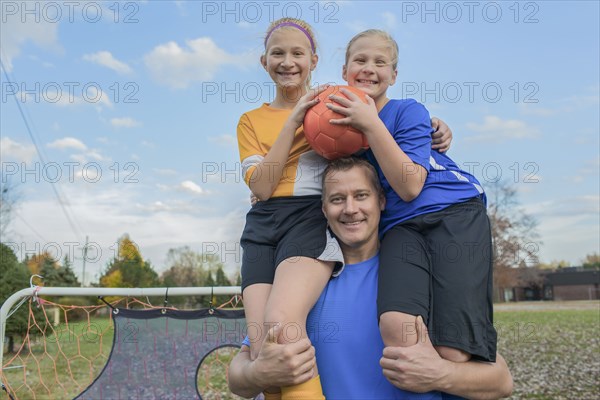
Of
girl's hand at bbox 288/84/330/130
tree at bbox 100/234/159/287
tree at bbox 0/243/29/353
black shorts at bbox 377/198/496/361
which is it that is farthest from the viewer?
tree at bbox 100/234/159/287

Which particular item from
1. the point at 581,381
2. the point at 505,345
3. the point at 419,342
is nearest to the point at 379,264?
the point at 419,342

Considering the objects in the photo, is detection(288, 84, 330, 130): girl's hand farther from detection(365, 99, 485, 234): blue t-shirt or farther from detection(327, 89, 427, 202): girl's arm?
detection(365, 99, 485, 234): blue t-shirt

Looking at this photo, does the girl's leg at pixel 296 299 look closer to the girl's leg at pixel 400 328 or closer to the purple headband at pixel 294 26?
the girl's leg at pixel 400 328

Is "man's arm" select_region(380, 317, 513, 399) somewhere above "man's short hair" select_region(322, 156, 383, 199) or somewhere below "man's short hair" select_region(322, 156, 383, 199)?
below

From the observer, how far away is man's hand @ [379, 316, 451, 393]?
2.57 meters

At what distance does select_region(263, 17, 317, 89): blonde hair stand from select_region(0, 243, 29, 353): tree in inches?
462

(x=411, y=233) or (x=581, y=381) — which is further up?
(x=411, y=233)

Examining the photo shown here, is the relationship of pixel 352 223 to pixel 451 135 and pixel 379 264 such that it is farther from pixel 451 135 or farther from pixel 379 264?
pixel 451 135

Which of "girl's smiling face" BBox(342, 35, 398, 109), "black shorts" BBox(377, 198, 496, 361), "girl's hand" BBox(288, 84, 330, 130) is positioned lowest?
"black shorts" BBox(377, 198, 496, 361)

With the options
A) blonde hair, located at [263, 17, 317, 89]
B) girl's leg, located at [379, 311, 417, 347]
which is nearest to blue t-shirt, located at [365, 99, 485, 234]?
girl's leg, located at [379, 311, 417, 347]

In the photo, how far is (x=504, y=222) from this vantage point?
38625 millimetres

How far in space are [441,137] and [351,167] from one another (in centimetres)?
63

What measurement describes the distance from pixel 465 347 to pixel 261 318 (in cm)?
103

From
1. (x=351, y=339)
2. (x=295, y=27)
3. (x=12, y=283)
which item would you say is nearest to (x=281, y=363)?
(x=351, y=339)
